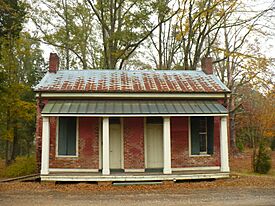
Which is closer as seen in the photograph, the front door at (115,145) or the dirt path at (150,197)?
the dirt path at (150,197)

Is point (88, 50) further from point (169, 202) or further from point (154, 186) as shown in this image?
point (169, 202)

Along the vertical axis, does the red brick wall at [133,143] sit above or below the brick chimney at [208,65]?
A: below

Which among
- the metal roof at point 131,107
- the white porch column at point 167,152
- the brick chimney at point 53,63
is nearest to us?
the metal roof at point 131,107

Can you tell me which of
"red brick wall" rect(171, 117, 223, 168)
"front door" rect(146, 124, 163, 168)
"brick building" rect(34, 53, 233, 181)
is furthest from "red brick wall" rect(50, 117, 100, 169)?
"red brick wall" rect(171, 117, 223, 168)

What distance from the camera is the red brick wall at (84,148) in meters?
13.2

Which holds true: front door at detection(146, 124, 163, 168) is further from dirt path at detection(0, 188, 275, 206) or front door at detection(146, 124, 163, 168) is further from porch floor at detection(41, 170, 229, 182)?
dirt path at detection(0, 188, 275, 206)

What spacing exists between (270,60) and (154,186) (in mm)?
15658

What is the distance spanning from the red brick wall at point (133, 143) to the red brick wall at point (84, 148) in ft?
4.31

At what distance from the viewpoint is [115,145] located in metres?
13.7

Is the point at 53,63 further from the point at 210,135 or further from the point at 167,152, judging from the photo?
the point at 210,135

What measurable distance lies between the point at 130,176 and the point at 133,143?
186 cm

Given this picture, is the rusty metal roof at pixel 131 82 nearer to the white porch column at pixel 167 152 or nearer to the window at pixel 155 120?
the window at pixel 155 120

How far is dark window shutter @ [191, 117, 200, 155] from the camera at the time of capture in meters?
13.8

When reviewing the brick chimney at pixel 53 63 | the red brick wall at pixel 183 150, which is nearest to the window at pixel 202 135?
the red brick wall at pixel 183 150
